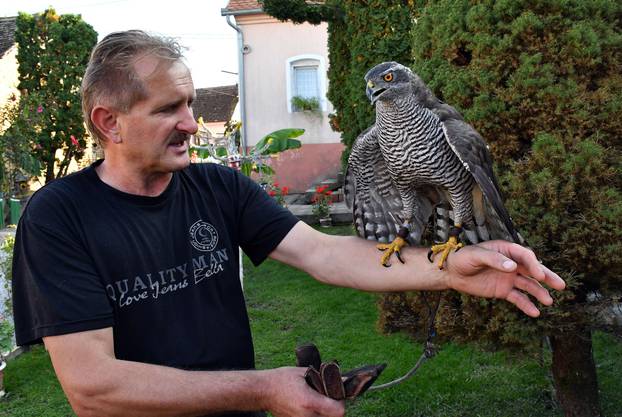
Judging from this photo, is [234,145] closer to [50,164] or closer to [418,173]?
[418,173]

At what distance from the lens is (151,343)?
2.08 m

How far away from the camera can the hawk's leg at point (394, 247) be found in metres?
2.38

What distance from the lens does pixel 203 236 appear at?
2.32m

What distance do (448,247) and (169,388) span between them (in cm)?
107

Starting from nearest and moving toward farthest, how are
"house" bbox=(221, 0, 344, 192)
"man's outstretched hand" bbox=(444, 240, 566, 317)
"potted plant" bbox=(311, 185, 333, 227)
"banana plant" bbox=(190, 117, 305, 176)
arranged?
"man's outstretched hand" bbox=(444, 240, 566, 317)
"banana plant" bbox=(190, 117, 305, 176)
"potted plant" bbox=(311, 185, 333, 227)
"house" bbox=(221, 0, 344, 192)

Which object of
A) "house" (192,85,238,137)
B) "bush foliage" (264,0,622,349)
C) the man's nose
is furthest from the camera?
"house" (192,85,238,137)

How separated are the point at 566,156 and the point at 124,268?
6.57 ft

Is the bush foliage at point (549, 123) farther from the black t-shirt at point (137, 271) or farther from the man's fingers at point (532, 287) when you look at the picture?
the black t-shirt at point (137, 271)

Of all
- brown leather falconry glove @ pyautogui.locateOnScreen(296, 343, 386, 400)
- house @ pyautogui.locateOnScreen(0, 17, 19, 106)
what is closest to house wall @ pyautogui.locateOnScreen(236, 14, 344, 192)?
house @ pyautogui.locateOnScreen(0, 17, 19, 106)

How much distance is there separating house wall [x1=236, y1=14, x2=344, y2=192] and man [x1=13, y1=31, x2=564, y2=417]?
49.6ft

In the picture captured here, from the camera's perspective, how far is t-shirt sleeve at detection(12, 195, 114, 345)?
1.85 m

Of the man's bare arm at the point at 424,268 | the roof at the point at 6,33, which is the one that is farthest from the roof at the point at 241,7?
the man's bare arm at the point at 424,268

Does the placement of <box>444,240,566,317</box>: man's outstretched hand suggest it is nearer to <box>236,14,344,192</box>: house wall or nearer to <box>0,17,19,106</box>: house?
<box>236,14,344,192</box>: house wall

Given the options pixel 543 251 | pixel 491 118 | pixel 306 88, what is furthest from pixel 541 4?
pixel 306 88
